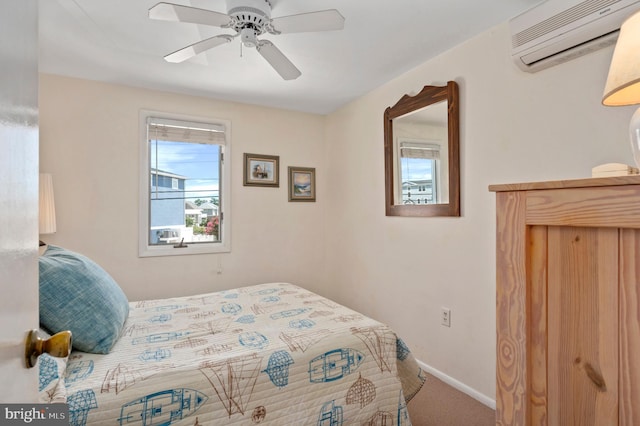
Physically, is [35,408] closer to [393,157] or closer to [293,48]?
[293,48]

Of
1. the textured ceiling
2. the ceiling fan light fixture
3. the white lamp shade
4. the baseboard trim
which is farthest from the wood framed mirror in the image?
the white lamp shade

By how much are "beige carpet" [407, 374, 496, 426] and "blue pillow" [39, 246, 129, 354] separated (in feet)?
5.69

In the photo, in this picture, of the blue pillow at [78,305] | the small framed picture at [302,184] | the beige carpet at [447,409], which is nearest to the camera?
the blue pillow at [78,305]

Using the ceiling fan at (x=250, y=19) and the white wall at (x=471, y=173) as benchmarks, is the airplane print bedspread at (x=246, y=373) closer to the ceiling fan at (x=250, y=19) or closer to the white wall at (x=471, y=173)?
the white wall at (x=471, y=173)

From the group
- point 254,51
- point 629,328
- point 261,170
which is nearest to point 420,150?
point 254,51

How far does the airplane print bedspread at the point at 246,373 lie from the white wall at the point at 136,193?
1.15 metres

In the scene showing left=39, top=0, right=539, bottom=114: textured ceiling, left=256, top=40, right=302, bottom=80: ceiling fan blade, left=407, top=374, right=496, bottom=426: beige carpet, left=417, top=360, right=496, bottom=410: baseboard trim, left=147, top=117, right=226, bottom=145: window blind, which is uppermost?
left=39, top=0, right=539, bottom=114: textured ceiling

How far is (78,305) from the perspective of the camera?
1412mm

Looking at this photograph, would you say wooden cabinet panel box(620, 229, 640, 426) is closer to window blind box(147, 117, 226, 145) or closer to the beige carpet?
the beige carpet

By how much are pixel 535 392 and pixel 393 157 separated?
2.29m

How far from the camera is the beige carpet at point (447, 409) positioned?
194cm

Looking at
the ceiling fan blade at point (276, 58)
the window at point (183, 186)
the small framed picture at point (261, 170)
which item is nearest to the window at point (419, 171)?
the ceiling fan blade at point (276, 58)

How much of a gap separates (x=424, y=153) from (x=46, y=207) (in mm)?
2782

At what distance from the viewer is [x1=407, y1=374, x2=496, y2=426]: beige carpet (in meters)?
1.94
